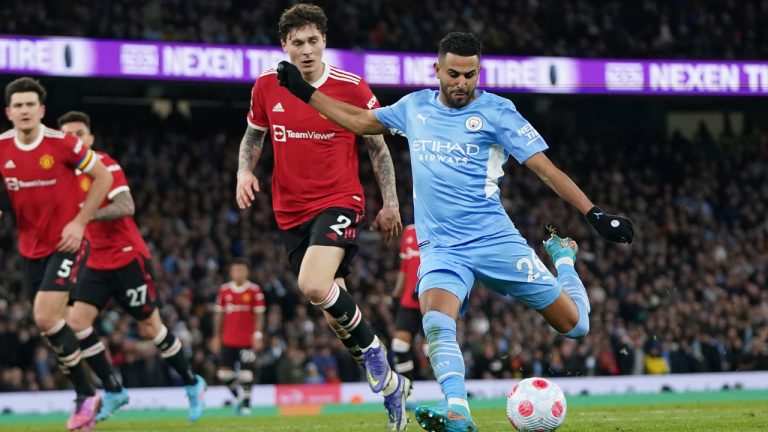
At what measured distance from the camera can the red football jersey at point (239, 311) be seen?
1529 centimetres

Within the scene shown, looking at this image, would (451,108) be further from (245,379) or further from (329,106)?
(245,379)

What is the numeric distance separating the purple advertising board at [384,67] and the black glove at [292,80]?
37.0 ft

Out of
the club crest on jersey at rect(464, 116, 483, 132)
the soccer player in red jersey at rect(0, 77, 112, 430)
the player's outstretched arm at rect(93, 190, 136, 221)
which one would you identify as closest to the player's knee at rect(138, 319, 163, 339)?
the player's outstretched arm at rect(93, 190, 136, 221)

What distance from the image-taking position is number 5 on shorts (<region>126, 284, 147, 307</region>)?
36.4 ft

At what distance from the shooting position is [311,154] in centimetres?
832

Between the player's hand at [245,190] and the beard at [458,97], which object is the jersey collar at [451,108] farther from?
the player's hand at [245,190]

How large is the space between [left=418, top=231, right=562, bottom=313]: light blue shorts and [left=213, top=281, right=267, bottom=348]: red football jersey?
8704mm

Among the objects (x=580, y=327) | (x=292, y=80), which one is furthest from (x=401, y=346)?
(x=292, y=80)

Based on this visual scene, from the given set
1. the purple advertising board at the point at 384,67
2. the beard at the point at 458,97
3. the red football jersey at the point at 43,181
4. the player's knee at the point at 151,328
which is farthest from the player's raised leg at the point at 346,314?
the purple advertising board at the point at 384,67

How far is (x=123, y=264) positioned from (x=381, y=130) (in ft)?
15.5

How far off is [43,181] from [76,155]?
338 millimetres

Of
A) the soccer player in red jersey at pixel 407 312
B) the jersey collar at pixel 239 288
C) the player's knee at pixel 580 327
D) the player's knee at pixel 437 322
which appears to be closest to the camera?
the player's knee at pixel 437 322

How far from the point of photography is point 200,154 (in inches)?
958

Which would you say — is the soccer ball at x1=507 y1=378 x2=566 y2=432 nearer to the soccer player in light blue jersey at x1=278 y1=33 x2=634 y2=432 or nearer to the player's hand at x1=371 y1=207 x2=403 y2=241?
the soccer player in light blue jersey at x1=278 y1=33 x2=634 y2=432
